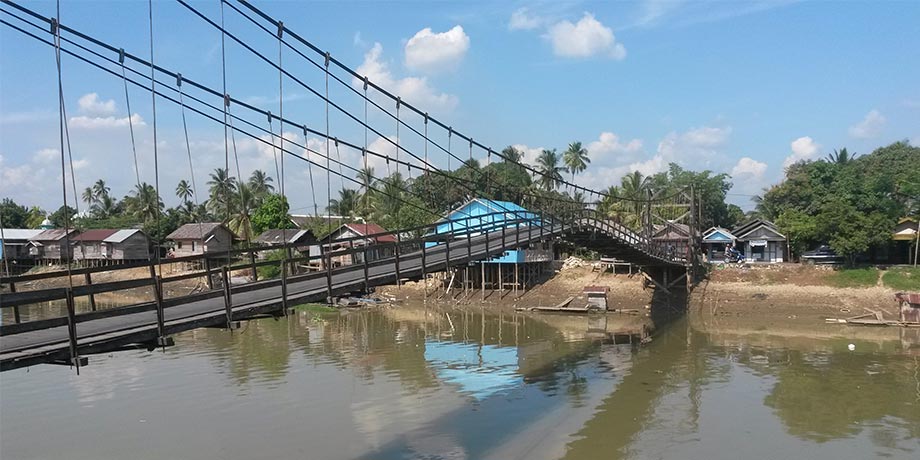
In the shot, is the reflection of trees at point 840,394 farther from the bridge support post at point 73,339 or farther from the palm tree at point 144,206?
the palm tree at point 144,206

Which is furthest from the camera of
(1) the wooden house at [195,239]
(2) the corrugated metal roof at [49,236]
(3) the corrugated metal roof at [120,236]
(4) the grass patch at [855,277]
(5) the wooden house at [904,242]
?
(2) the corrugated metal roof at [49,236]

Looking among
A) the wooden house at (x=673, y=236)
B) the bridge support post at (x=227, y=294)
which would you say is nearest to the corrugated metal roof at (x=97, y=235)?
the wooden house at (x=673, y=236)

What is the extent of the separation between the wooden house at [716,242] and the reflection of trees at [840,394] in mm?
21614

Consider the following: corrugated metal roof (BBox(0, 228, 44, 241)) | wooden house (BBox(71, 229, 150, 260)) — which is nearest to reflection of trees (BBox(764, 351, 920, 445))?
wooden house (BBox(71, 229, 150, 260))

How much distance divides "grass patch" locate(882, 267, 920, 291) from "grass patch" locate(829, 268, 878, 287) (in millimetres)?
495

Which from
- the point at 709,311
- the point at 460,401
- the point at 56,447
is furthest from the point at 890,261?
the point at 56,447

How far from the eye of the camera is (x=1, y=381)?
724 inches

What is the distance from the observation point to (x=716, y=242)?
43.8 meters

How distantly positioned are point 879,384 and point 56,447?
20638 millimetres

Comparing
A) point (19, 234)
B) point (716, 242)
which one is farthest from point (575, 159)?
point (19, 234)

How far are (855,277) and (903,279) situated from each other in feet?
6.40

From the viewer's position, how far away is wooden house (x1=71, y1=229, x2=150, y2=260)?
173ft

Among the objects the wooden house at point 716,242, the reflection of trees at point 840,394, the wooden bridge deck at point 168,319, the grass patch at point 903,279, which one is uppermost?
the wooden bridge deck at point 168,319

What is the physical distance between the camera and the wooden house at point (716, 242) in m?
41.9
